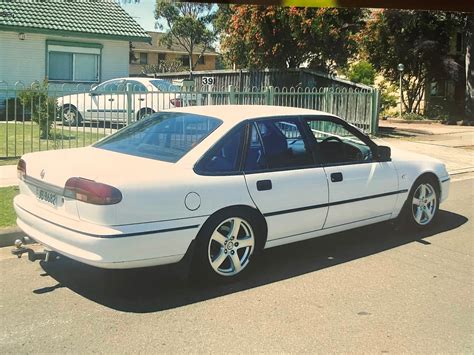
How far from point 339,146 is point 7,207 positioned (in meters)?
4.00

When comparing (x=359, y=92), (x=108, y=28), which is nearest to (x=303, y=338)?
(x=359, y=92)

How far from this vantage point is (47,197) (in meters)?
4.54

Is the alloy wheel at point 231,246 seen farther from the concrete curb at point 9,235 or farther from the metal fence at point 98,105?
the metal fence at point 98,105

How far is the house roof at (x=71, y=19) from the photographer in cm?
2050

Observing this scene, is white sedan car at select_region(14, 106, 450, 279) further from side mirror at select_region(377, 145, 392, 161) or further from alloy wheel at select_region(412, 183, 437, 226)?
alloy wheel at select_region(412, 183, 437, 226)

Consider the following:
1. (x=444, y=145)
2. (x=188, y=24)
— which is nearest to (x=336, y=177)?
(x=444, y=145)

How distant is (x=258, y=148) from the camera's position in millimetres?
5027

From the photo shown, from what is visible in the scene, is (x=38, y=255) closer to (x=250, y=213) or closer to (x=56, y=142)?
(x=250, y=213)

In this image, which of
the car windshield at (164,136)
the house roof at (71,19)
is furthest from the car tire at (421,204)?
the house roof at (71,19)

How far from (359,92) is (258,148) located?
11.2 m

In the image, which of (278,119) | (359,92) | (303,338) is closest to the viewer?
(303,338)

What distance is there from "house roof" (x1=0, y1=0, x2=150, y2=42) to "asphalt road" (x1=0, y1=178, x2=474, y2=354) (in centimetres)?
1718

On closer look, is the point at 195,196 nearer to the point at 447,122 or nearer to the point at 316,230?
the point at 316,230

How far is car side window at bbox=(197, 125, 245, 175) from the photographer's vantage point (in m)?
4.61
